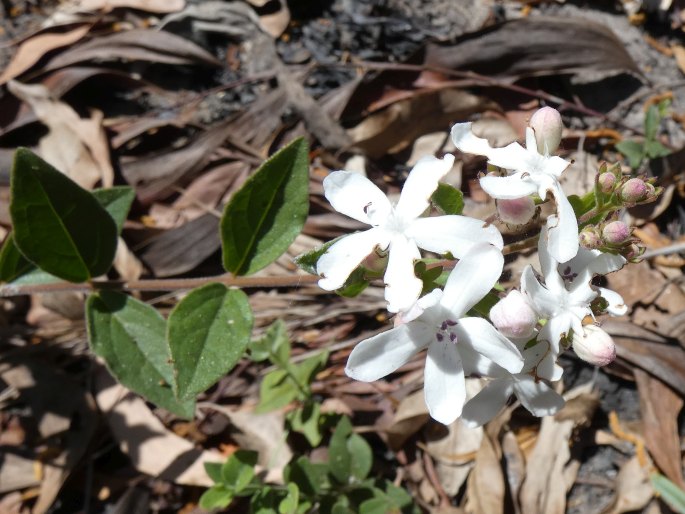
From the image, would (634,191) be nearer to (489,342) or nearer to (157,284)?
(489,342)

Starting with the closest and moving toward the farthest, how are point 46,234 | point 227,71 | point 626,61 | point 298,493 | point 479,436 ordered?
point 46,234, point 298,493, point 479,436, point 626,61, point 227,71

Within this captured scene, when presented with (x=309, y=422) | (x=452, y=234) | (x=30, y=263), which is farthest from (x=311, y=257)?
(x=30, y=263)

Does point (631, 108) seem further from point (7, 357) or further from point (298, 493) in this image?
point (7, 357)

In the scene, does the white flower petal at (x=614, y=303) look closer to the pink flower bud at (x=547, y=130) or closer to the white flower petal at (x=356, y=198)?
the pink flower bud at (x=547, y=130)

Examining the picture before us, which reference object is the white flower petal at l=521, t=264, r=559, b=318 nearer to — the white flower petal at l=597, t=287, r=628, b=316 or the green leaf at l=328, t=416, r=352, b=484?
the white flower petal at l=597, t=287, r=628, b=316

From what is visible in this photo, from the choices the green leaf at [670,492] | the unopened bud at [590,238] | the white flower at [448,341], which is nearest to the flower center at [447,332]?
the white flower at [448,341]

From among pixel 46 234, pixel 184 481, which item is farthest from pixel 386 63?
pixel 184 481
